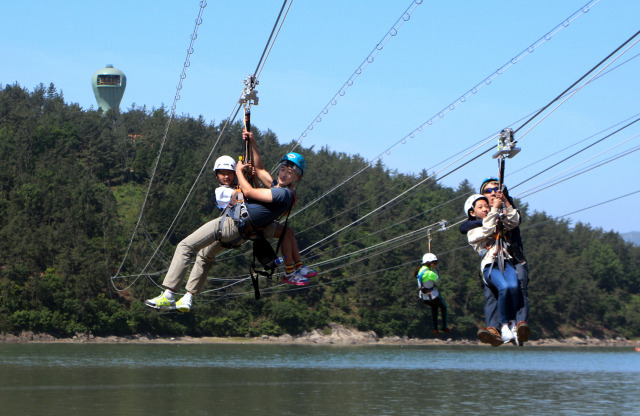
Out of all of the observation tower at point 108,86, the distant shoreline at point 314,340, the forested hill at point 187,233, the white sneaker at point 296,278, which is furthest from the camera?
the observation tower at point 108,86

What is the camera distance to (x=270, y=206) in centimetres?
1312

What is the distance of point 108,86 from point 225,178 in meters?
182

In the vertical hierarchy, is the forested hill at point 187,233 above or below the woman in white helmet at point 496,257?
above

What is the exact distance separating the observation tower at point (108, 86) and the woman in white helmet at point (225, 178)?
178 metres

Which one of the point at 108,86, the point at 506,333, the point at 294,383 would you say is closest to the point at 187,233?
the point at 108,86

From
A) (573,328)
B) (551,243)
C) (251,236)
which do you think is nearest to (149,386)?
Answer: (251,236)

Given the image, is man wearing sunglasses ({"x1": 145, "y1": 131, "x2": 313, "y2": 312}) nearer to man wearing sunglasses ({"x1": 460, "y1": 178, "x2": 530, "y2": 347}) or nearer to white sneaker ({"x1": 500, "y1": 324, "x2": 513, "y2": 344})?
man wearing sunglasses ({"x1": 460, "y1": 178, "x2": 530, "y2": 347})

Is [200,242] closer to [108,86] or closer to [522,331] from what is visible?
[522,331]

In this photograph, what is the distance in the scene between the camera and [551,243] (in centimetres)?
17112

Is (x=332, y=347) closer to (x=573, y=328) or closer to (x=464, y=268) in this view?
(x=464, y=268)

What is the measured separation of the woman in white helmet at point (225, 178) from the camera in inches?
540

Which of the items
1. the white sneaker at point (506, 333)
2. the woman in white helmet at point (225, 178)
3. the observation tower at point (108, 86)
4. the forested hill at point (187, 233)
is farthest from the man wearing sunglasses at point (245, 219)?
the observation tower at point (108, 86)

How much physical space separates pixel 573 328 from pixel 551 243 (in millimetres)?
26972

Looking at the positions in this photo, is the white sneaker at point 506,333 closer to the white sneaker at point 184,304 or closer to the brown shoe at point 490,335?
the brown shoe at point 490,335
